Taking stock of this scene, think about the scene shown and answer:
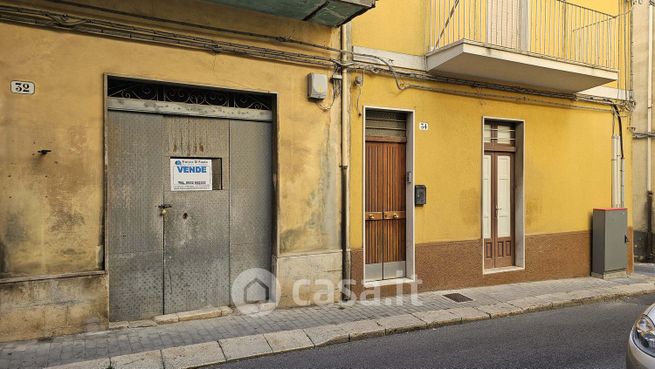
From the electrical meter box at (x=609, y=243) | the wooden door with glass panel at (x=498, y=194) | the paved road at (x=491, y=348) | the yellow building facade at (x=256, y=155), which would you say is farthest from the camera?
the electrical meter box at (x=609, y=243)

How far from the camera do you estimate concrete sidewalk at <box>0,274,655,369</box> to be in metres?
4.64

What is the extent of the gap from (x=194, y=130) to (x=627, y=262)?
30.7ft

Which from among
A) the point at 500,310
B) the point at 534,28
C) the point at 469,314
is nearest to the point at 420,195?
the point at 469,314

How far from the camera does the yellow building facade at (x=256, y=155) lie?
5.06 metres

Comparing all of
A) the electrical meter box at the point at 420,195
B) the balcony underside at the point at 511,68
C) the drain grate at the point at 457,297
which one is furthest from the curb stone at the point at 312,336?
the balcony underside at the point at 511,68

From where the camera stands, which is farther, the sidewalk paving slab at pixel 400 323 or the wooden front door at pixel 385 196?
the wooden front door at pixel 385 196

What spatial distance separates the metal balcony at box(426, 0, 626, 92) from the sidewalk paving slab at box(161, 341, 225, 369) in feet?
17.6

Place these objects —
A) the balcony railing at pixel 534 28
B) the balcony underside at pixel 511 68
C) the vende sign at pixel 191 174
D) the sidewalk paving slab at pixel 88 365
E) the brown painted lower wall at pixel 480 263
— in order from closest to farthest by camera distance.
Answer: the sidewalk paving slab at pixel 88 365 → the vende sign at pixel 191 174 → the balcony underside at pixel 511 68 → the brown painted lower wall at pixel 480 263 → the balcony railing at pixel 534 28

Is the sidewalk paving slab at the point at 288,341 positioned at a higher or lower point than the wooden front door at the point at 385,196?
lower

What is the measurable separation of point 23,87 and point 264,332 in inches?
152

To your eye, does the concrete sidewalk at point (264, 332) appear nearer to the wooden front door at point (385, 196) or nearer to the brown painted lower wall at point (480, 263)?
the brown painted lower wall at point (480, 263)

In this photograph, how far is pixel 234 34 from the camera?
239 inches

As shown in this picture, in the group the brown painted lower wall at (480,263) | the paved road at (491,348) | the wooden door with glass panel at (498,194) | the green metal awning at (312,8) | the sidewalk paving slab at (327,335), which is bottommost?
the paved road at (491,348)

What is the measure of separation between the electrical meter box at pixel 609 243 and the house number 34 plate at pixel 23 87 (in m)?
10.0
